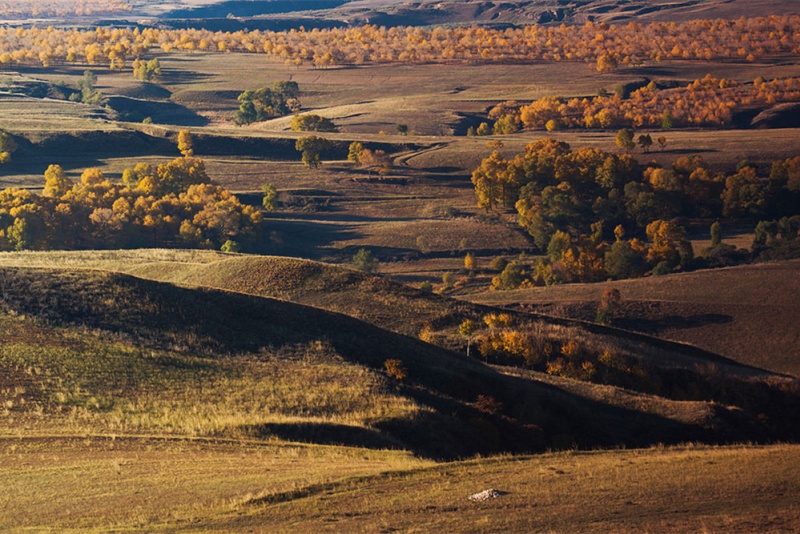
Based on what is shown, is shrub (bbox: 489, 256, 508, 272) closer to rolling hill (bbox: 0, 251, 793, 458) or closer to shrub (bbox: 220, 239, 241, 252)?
shrub (bbox: 220, 239, 241, 252)

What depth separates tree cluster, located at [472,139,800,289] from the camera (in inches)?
5148

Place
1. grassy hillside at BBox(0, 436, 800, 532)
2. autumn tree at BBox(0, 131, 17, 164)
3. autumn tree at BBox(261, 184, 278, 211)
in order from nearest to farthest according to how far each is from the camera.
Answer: grassy hillside at BBox(0, 436, 800, 532), autumn tree at BBox(261, 184, 278, 211), autumn tree at BBox(0, 131, 17, 164)

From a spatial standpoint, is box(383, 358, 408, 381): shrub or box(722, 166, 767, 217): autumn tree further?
box(722, 166, 767, 217): autumn tree

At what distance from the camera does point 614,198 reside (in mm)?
151625

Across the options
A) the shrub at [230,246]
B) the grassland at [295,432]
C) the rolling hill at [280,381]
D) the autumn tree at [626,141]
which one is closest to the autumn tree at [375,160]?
the autumn tree at [626,141]

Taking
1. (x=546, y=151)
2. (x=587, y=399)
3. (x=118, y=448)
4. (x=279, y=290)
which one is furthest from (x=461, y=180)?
(x=118, y=448)

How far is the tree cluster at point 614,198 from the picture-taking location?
130750 mm

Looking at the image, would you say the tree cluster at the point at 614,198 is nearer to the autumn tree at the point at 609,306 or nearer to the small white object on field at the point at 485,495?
the autumn tree at the point at 609,306

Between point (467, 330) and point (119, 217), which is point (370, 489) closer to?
point (467, 330)

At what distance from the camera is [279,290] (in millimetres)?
75375

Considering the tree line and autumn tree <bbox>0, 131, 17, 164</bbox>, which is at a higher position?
autumn tree <bbox>0, 131, 17, 164</bbox>

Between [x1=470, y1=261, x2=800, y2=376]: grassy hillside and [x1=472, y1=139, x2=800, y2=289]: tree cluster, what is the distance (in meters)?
16.2

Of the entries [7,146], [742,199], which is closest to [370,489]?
Result: [742,199]

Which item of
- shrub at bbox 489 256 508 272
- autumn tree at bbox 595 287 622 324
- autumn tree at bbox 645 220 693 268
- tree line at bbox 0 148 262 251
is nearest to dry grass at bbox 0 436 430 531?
autumn tree at bbox 595 287 622 324
